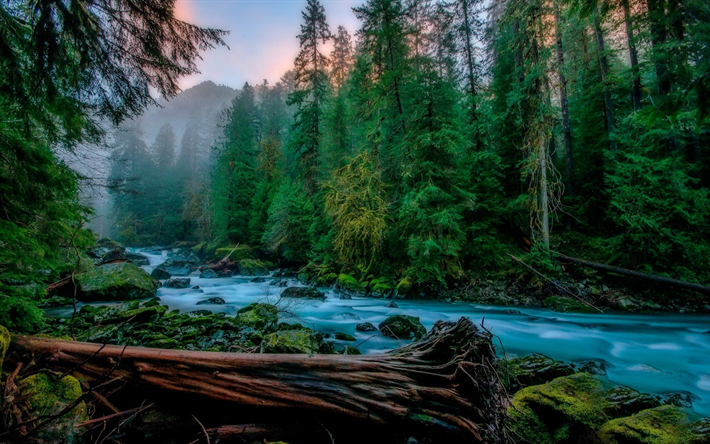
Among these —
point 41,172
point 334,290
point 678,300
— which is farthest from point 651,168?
point 41,172

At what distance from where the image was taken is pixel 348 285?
12680mm

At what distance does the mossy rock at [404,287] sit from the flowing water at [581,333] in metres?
0.44

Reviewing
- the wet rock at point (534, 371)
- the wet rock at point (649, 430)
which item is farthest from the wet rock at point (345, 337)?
the wet rock at point (649, 430)

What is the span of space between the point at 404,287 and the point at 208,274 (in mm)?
13196

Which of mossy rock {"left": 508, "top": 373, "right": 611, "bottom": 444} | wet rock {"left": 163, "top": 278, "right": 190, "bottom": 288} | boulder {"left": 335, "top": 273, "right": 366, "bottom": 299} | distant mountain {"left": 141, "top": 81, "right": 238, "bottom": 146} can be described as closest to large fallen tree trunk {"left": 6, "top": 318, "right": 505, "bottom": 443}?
mossy rock {"left": 508, "top": 373, "right": 611, "bottom": 444}

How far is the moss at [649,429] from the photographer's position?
247 centimetres

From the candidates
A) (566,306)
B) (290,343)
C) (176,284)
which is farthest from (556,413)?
(176,284)

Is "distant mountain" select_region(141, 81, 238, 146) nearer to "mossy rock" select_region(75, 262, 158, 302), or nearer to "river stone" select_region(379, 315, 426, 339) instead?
"mossy rock" select_region(75, 262, 158, 302)

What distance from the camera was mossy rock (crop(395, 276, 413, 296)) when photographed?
11430 millimetres

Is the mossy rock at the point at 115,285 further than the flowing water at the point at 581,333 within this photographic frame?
Yes

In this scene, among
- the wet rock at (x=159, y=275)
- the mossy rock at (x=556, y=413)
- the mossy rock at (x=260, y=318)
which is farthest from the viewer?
the wet rock at (x=159, y=275)

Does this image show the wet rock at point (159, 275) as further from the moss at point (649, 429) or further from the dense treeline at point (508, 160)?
the moss at point (649, 429)

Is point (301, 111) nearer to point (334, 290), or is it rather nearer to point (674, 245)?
point (334, 290)

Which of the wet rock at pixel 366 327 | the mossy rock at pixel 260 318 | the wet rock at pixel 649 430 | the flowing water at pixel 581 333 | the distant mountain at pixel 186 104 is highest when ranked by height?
the distant mountain at pixel 186 104
